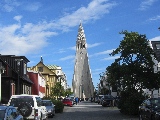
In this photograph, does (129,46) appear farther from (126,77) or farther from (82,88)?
(82,88)

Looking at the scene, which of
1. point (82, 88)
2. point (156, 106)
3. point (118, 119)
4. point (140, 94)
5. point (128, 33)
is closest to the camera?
point (156, 106)

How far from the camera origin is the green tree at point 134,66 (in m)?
28.9

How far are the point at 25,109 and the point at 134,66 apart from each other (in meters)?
14.1

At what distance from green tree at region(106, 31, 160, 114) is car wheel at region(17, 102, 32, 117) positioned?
12776 millimetres

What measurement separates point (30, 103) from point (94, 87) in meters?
154

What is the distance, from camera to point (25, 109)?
17.1 metres

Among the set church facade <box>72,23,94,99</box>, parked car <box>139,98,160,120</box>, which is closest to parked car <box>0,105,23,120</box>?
parked car <box>139,98,160,120</box>

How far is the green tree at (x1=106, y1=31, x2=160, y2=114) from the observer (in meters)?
28.9

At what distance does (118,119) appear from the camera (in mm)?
24578

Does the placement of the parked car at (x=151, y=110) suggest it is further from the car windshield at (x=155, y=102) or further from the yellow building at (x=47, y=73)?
the yellow building at (x=47, y=73)

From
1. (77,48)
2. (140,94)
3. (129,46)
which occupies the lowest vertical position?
(140,94)

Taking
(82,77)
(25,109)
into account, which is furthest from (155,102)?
(82,77)

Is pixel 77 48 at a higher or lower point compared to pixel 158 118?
higher

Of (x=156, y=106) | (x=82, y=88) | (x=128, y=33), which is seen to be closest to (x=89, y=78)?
(x=82, y=88)
